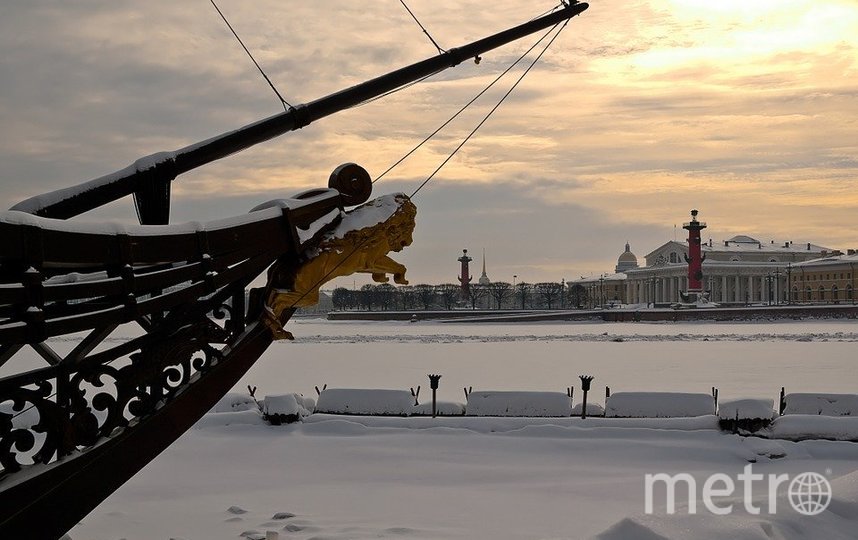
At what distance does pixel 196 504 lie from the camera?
26.1 ft

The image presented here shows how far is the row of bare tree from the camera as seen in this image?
86.8 metres

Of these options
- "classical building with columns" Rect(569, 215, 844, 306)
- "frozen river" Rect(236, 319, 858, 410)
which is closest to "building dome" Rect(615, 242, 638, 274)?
"classical building with columns" Rect(569, 215, 844, 306)

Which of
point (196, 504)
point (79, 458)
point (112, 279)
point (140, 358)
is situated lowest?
point (196, 504)

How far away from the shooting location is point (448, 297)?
88938 mm

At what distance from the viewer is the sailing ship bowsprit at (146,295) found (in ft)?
13.4

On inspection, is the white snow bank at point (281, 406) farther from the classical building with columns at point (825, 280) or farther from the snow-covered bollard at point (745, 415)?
the classical building with columns at point (825, 280)

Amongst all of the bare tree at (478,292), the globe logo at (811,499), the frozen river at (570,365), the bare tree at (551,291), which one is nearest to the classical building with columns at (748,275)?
the bare tree at (551,291)

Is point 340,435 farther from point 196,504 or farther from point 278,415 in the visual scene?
point 196,504

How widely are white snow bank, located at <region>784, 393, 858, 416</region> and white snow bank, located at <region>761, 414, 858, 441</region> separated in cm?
84

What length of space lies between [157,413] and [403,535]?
8.46 ft

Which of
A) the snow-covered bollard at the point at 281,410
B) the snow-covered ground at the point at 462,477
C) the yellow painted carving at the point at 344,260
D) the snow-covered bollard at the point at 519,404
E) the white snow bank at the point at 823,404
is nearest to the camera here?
the yellow painted carving at the point at 344,260

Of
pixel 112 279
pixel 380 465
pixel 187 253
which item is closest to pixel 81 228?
pixel 112 279

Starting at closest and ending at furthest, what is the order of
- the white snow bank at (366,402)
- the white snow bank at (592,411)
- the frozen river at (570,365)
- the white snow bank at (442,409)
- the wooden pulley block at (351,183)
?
1. the wooden pulley block at (351,183)
2. the white snow bank at (592,411)
3. the white snow bank at (442,409)
4. the white snow bank at (366,402)
5. the frozen river at (570,365)

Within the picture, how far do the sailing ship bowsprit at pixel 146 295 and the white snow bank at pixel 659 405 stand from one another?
728 cm
